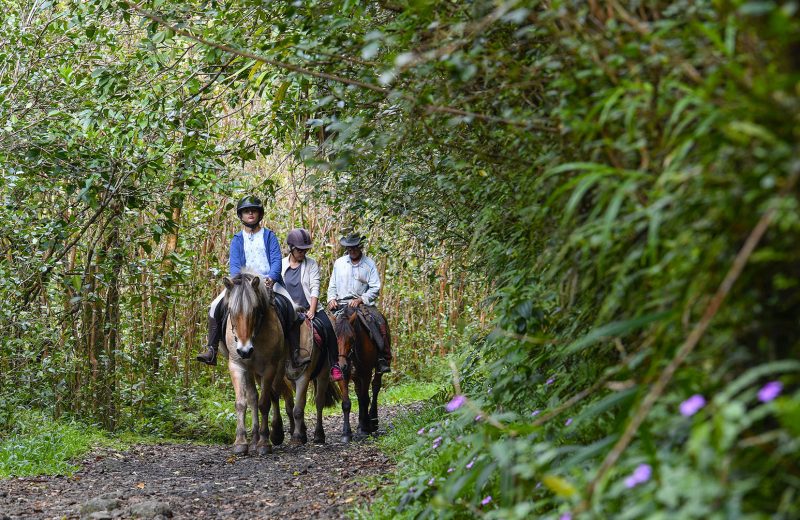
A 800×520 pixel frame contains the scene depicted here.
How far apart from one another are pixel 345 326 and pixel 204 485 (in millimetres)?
3724

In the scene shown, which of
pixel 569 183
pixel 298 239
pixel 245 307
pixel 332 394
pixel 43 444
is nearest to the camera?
pixel 569 183

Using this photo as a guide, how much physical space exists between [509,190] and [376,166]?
448 centimetres

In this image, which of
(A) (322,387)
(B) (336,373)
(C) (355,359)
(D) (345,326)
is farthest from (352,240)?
(A) (322,387)

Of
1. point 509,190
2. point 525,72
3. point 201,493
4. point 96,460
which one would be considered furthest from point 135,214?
point 525,72

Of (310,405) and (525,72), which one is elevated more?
(525,72)

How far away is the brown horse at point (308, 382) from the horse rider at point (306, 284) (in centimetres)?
14

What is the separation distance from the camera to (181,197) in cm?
870

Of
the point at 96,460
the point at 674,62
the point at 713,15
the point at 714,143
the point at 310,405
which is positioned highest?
the point at 713,15

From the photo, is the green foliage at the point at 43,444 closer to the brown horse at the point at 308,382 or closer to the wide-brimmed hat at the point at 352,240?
the brown horse at the point at 308,382

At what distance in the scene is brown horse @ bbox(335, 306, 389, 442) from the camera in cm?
1066

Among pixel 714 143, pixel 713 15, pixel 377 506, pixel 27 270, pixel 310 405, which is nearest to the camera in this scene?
pixel 714 143

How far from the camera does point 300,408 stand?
1046cm

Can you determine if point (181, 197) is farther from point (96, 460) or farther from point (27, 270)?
point (96, 460)

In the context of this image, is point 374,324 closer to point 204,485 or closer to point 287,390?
point 287,390
